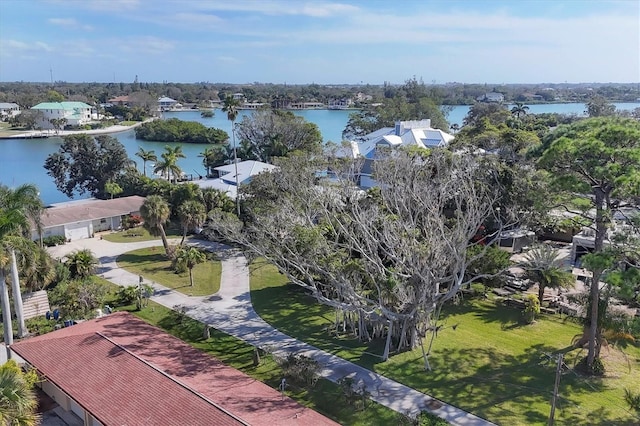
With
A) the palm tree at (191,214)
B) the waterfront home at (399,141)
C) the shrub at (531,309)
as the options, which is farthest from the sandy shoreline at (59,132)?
the shrub at (531,309)

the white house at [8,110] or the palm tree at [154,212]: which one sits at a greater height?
the white house at [8,110]

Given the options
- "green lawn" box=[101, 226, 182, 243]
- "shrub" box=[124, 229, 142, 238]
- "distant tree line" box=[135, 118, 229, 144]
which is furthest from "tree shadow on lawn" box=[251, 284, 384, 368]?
"distant tree line" box=[135, 118, 229, 144]

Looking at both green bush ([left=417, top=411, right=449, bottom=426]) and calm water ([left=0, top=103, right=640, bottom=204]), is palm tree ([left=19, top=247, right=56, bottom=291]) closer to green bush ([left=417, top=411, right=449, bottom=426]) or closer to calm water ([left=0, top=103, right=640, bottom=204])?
green bush ([left=417, top=411, right=449, bottom=426])

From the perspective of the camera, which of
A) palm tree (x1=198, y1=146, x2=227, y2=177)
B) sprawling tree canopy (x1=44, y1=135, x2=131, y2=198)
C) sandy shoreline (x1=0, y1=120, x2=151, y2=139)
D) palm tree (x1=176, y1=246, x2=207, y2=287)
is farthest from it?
sandy shoreline (x1=0, y1=120, x2=151, y2=139)

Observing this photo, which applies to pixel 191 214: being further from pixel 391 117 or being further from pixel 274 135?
pixel 391 117

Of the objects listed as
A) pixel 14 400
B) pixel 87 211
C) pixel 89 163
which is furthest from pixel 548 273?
pixel 89 163

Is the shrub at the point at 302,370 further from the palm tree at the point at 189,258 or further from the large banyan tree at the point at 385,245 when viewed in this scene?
the palm tree at the point at 189,258

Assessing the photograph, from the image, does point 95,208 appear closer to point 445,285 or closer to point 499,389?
point 445,285
